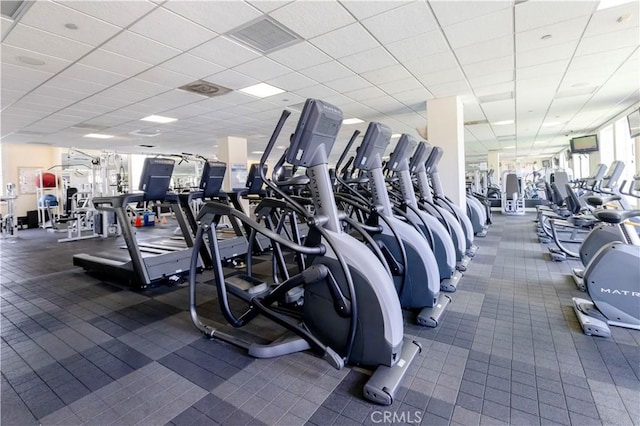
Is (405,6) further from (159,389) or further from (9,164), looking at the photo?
(9,164)

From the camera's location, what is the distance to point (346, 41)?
3.53 m

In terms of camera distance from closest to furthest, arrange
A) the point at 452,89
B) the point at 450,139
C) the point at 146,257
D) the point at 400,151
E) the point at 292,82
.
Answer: the point at 400,151 < the point at 146,257 < the point at 292,82 < the point at 452,89 < the point at 450,139

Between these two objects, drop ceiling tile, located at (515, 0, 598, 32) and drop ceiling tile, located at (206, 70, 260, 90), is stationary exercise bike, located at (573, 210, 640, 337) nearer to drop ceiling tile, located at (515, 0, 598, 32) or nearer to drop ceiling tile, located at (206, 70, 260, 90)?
drop ceiling tile, located at (515, 0, 598, 32)

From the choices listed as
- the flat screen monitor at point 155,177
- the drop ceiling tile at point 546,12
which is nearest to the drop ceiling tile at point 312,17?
the drop ceiling tile at point 546,12

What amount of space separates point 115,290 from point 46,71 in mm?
3092

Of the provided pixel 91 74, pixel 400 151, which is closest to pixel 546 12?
pixel 400 151

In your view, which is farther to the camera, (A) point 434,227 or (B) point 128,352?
(A) point 434,227

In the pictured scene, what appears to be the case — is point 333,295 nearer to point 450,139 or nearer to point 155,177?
point 155,177

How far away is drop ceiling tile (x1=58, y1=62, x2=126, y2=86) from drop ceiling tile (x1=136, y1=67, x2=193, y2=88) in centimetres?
34

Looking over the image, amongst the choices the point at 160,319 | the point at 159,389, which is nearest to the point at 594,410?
the point at 159,389

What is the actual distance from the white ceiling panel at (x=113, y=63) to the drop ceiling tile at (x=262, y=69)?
123 cm

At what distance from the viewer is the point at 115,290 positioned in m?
3.57

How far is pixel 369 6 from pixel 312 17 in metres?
0.55

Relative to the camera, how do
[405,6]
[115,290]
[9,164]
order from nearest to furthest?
[405,6] → [115,290] → [9,164]
